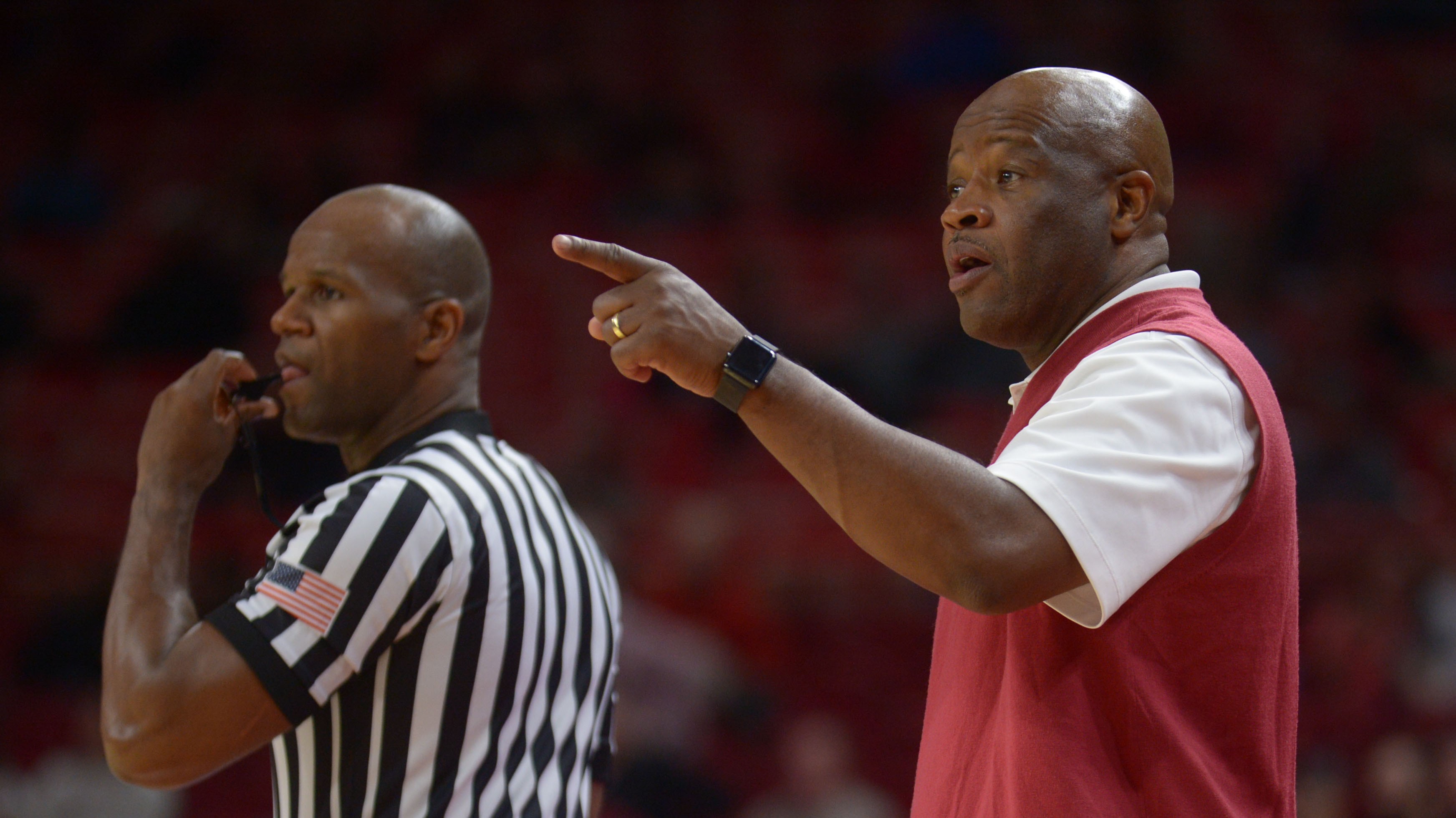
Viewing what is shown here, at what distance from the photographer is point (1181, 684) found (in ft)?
5.01

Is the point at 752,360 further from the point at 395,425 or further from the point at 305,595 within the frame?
the point at 395,425

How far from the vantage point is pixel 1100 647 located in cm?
153

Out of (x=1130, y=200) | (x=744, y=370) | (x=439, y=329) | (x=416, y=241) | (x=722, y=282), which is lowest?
(x=722, y=282)

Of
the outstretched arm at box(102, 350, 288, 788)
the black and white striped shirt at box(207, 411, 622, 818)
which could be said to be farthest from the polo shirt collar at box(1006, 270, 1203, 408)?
the outstretched arm at box(102, 350, 288, 788)

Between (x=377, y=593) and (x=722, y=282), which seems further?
(x=722, y=282)

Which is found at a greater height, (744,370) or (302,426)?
(744,370)

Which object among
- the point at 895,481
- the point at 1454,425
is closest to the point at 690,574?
the point at 1454,425

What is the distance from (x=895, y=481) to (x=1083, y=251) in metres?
0.53

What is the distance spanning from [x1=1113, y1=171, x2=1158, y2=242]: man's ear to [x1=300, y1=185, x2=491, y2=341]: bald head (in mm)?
1212

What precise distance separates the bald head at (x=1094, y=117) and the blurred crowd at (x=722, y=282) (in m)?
3.86

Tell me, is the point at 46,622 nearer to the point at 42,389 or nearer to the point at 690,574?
the point at 42,389

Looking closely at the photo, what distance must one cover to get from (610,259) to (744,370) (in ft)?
0.71

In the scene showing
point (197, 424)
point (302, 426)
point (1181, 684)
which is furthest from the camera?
point (302, 426)

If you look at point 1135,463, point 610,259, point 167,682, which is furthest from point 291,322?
point 1135,463
